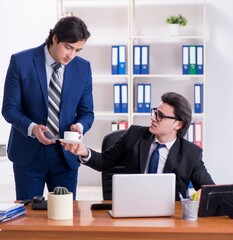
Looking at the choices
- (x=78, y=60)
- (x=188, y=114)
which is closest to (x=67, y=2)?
(x=78, y=60)

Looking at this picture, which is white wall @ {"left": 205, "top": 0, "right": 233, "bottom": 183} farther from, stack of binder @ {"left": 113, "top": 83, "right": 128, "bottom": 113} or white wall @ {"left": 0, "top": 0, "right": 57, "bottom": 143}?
white wall @ {"left": 0, "top": 0, "right": 57, "bottom": 143}

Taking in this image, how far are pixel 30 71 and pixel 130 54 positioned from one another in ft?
8.97

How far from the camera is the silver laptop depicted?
7.63ft

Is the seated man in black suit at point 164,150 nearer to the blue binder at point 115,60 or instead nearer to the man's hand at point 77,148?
the man's hand at point 77,148

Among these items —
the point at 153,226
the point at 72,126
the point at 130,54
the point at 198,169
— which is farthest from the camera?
the point at 130,54

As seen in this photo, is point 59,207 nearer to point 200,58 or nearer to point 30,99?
point 30,99

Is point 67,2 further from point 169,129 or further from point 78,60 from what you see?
point 169,129

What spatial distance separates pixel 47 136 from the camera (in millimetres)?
3037

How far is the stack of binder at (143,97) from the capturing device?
5.70m

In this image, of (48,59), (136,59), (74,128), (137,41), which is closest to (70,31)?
(48,59)

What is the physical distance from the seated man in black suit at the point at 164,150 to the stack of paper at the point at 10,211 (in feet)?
1.61

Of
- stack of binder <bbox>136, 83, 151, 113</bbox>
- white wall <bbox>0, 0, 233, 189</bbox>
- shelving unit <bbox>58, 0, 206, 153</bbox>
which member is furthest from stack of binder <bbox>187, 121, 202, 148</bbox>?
stack of binder <bbox>136, 83, 151, 113</bbox>

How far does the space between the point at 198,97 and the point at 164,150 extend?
288 centimetres

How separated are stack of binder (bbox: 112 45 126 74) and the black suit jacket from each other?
9.16 ft
